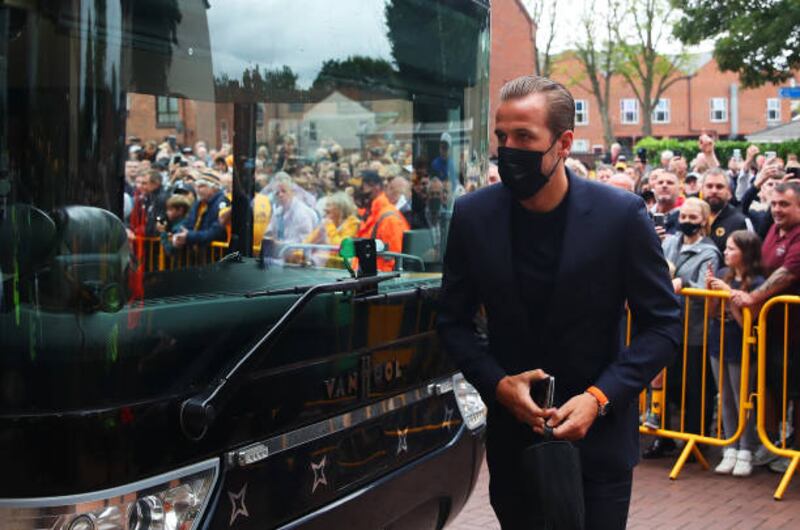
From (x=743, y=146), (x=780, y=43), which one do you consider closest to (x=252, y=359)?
(x=780, y=43)

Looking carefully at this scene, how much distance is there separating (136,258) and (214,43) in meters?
0.67

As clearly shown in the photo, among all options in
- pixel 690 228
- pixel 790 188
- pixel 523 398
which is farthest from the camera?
pixel 690 228

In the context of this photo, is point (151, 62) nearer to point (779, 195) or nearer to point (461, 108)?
point (461, 108)

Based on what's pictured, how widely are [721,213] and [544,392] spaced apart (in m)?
5.29

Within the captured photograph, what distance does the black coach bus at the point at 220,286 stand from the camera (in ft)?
7.99

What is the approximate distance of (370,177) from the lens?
360cm

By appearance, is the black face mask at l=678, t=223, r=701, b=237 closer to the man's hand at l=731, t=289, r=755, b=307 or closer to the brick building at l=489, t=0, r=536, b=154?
the man's hand at l=731, t=289, r=755, b=307

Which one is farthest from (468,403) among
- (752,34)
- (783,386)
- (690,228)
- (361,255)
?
(752,34)

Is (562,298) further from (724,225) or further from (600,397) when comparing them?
(724,225)

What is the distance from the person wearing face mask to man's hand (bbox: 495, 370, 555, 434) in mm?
4238

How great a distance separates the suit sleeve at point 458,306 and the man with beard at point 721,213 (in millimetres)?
4889

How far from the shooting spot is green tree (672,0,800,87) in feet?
90.1

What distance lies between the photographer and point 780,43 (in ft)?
90.8

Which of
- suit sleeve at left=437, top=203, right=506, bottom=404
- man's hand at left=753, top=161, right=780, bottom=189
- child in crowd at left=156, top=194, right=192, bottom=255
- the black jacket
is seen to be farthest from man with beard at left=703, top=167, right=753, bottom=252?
child in crowd at left=156, top=194, right=192, bottom=255
